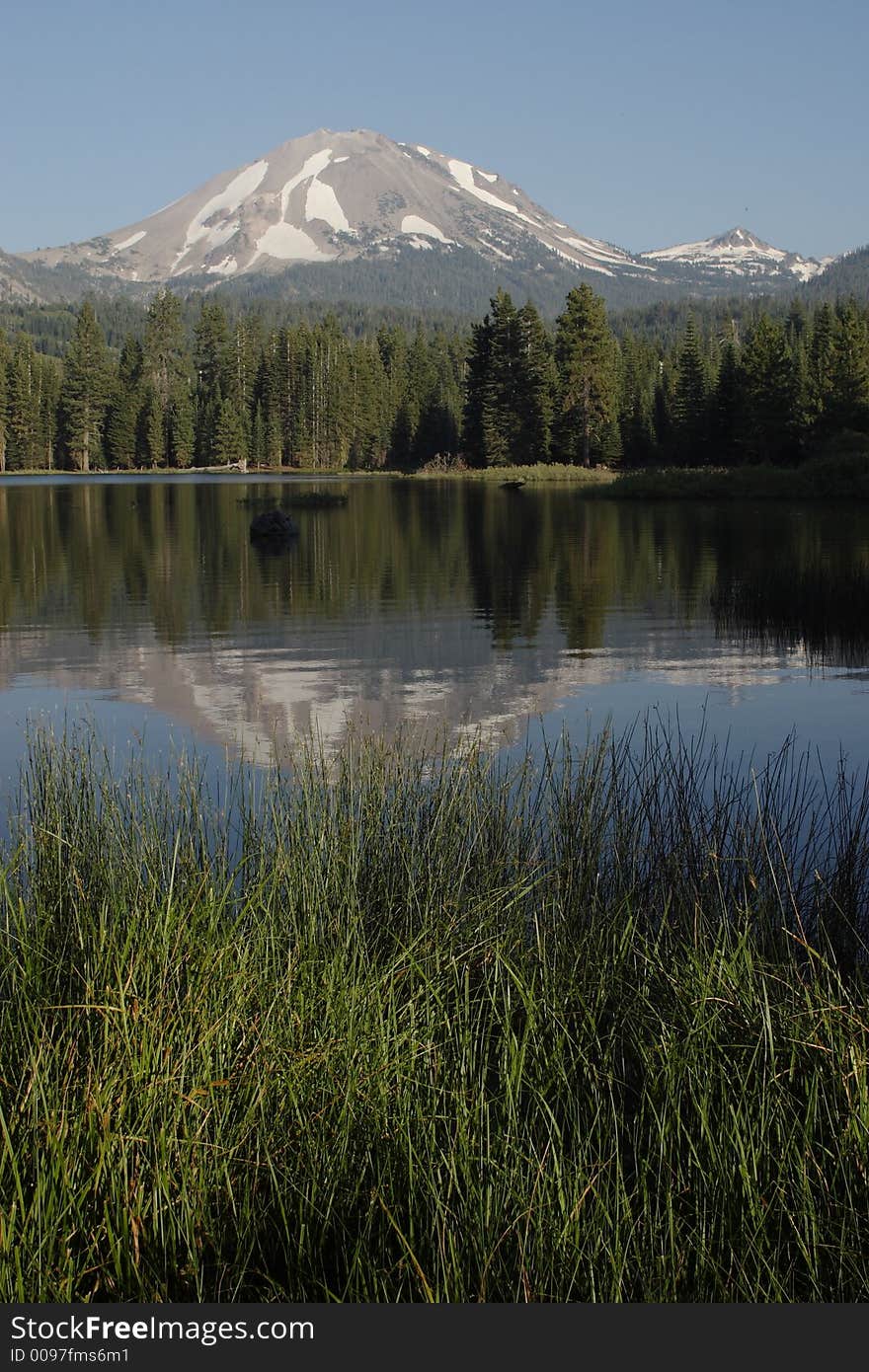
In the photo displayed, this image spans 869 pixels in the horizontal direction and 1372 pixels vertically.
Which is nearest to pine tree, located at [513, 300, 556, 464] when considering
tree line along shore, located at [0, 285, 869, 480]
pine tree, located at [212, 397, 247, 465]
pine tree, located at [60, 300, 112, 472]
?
tree line along shore, located at [0, 285, 869, 480]

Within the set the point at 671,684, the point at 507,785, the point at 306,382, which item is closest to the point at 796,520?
the point at 671,684

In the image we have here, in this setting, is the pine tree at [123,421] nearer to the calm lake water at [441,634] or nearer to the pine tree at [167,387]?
the pine tree at [167,387]

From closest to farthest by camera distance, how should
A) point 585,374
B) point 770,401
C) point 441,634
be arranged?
point 441,634, point 770,401, point 585,374

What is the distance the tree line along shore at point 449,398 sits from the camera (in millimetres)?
66938

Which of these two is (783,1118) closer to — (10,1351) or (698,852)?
(10,1351)

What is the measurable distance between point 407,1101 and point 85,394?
111757 mm

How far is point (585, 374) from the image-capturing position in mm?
80375

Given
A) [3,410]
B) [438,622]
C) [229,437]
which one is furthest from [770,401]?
[3,410]

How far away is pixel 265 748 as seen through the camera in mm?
10852

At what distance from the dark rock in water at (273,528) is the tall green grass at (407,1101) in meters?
30.1

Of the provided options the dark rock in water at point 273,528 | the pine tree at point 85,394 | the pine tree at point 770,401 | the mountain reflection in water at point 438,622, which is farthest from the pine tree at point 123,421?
the dark rock in water at point 273,528

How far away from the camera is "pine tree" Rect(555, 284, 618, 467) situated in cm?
8062

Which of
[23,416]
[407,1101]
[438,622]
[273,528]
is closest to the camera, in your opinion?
[407,1101]

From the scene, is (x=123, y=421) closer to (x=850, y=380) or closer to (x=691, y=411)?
(x=691, y=411)
